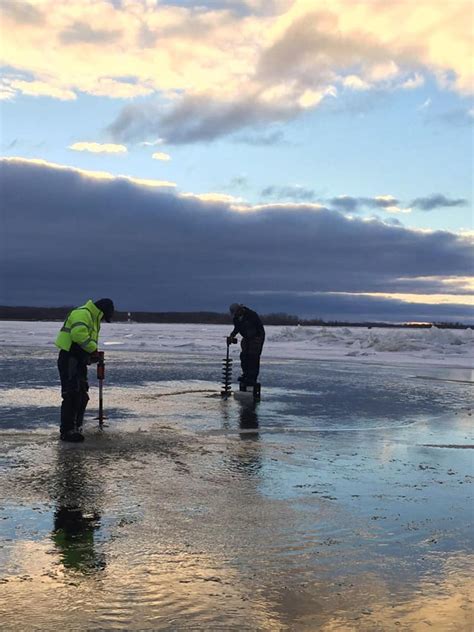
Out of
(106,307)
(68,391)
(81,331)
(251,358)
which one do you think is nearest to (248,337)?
(251,358)

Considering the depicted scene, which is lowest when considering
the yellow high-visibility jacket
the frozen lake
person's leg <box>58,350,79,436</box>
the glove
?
the frozen lake

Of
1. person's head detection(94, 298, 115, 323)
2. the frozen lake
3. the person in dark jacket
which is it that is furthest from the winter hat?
person's head detection(94, 298, 115, 323)

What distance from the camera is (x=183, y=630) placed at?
3119 millimetres

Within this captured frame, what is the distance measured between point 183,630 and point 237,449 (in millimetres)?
4674

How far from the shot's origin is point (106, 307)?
8.66 metres

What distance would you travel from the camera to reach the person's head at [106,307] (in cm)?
863

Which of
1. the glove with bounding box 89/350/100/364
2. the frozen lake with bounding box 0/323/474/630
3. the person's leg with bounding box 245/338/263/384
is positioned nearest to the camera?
the frozen lake with bounding box 0/323/474/630

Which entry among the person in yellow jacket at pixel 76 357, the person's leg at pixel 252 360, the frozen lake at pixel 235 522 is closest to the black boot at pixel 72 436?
the person in yellow jacket at pixel 76 357

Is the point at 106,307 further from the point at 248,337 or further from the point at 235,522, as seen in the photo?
the point at 248,337

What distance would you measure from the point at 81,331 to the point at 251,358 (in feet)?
18.8

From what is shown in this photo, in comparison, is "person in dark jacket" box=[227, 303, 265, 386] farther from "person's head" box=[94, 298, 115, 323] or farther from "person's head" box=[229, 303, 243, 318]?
"person's head" box=[94, 298, 115, 323]

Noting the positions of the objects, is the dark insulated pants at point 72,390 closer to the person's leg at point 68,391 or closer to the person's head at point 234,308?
the person's leg at point 68,391

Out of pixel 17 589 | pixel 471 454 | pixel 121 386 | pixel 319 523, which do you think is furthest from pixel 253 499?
pixel 121 386

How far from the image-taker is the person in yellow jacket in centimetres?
809
